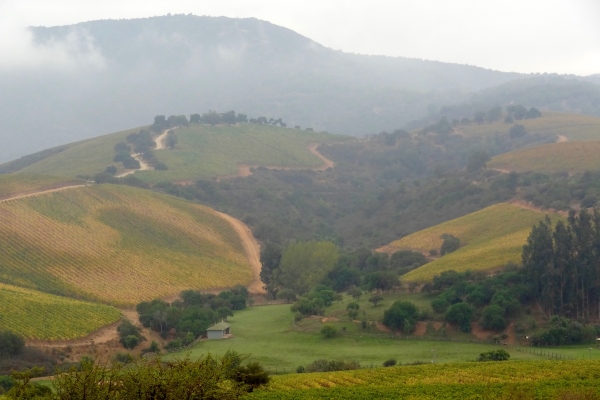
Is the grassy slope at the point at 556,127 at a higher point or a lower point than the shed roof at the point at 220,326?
higher

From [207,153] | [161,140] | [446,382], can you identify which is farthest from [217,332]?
[161,140]

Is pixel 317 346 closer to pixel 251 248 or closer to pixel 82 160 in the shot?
pixel 251 248

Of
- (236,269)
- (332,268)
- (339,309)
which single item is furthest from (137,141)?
(339,309)

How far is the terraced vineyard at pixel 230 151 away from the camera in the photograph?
135 metres

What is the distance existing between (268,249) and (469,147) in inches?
3656

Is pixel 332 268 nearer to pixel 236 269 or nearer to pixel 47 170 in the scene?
pixel 236 269

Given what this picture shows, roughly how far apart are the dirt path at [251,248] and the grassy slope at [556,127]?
76608 mm

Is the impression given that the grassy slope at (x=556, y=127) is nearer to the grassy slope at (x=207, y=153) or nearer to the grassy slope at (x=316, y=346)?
the grassy slope at (x=207, y=153)

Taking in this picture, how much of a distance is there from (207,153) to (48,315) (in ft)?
307

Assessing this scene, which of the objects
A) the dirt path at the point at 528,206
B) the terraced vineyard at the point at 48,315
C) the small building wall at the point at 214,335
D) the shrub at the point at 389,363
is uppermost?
the dirt path at the point at 528,206

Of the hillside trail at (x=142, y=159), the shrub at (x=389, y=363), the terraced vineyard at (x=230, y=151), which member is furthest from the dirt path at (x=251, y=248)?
the shrub at (x=389, y=363)

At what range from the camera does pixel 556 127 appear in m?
159

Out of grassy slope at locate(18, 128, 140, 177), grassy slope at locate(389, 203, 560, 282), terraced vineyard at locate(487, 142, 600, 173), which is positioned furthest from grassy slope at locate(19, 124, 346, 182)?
grassy slope at locate(389, 203, 560, 282)

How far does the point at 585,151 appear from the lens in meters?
111
